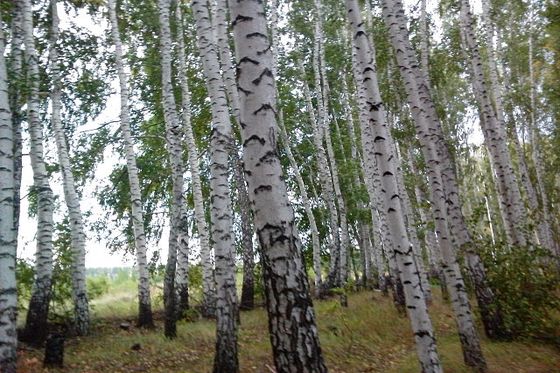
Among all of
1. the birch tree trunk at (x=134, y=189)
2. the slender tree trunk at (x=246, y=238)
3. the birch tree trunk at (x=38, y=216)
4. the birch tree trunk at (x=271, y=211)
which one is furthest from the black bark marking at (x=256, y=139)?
the slender tree trunk at (x=246, y=238)

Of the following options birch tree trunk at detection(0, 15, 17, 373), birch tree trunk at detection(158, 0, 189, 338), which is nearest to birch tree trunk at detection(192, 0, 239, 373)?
birch tree trunk at detection(0, 15, 17, 373)

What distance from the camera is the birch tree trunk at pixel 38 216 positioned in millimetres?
9375

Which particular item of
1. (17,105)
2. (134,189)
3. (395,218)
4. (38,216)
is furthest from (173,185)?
(395,218)

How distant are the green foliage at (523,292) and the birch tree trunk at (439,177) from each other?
308 millimetres

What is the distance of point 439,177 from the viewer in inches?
285

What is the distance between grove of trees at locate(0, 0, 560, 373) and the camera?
3.49 metres

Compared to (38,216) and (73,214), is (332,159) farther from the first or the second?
(38,216)

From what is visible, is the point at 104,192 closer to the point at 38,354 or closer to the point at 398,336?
the point at 38,354

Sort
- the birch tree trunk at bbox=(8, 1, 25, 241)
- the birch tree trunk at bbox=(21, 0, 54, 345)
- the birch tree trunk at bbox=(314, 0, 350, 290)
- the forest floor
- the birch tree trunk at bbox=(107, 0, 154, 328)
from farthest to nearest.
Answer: the birch tree trunk at bbox=(314, 0, 350, 290) → the birch tree trunk at bbox=(107, 0, 154, 328) → the birch tree trunk at bbox=(8, 1, 25, 241) → the birch tree trunk at bbox=(21, 0, 54, 345) → the forest floor

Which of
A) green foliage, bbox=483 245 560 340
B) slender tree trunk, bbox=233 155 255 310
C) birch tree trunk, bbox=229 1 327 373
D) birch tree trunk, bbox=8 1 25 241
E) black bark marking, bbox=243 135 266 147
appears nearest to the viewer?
birch tree trunk, bbox=229 1 327 373

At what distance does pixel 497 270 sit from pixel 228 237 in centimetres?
515

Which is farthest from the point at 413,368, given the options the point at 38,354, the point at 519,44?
the point at 519,44

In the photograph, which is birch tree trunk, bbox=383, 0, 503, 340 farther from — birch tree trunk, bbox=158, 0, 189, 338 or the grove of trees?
birch tree trunk, bbox=158, 0, 189, 338

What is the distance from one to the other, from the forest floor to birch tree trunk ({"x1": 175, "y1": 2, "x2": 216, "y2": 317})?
940 mm
